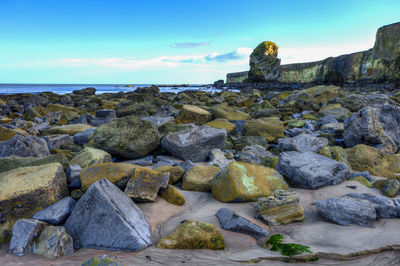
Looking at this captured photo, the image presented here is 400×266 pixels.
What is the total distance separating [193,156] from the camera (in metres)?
4.38

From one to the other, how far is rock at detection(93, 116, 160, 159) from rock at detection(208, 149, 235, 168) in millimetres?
1050

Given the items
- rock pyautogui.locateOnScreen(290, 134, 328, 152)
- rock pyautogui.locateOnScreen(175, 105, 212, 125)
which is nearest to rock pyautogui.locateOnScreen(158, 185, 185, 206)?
rock pyautogui.locateOnScreen(290, 134, 328, 152)

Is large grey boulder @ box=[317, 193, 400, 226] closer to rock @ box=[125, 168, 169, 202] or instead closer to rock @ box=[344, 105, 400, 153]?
rock @ box=[125, 168, 169, 202]

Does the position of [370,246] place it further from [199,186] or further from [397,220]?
[199,186]

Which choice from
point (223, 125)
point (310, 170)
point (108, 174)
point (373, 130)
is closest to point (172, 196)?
point (108, 174)

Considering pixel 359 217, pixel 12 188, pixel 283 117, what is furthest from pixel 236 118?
pixel 12 188

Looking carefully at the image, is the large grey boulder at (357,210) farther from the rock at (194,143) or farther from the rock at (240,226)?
the rock at (194,143)

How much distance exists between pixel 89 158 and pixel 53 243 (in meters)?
1.78

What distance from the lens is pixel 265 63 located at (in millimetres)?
44969

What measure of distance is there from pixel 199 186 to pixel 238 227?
104 centimetres

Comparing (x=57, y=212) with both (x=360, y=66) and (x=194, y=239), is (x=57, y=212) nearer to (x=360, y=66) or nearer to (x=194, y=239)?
(x=194, y=239)

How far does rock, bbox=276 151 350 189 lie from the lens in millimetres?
3102

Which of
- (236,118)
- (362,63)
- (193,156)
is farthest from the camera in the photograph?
(362,63)

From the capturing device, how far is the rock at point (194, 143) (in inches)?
170
